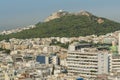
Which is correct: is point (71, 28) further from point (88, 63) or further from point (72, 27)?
point (88, 63)

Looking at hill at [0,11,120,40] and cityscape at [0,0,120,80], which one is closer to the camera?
cityscape at [0,0,120,80]

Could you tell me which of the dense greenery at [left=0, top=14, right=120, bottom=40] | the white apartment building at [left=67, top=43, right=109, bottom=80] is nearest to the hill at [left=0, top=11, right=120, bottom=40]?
the dense greenery at [left=0, top=14, right=120, bottom=40]

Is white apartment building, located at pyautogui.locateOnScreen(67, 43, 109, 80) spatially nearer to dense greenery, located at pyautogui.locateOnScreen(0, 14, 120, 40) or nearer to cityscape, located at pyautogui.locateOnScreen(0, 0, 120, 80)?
cityscape, located at pyautogui.locateOnScreen(0, 0, 120, 80)

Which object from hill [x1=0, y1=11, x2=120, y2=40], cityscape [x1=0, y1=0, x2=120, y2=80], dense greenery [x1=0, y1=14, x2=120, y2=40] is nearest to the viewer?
cityscape [x1=0, y1=0, x2=120, y2=80]

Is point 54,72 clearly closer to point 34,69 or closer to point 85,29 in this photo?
point 34,69

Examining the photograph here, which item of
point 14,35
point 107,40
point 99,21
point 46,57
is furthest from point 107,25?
point 46,57

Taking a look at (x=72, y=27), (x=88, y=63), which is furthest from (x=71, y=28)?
(x=88, y=63)

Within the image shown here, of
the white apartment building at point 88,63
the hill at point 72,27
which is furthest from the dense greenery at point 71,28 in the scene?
the white apartment building at point 88,63
